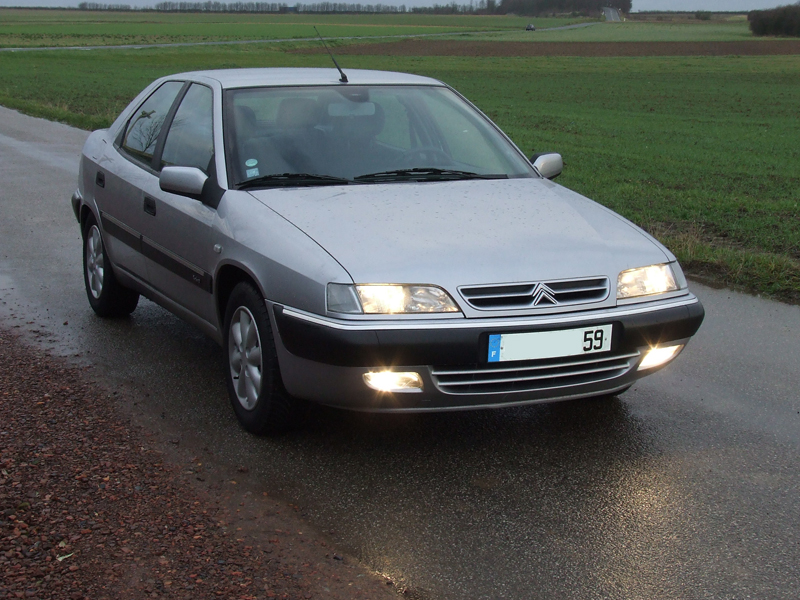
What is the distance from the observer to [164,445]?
414 cm

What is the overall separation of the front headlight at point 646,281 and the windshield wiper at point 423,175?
117cm

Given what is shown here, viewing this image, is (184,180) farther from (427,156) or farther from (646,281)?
(646,281)

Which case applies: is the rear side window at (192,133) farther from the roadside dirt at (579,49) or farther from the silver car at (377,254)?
the roadside dirt at (579,49)

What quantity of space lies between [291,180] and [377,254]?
990mm

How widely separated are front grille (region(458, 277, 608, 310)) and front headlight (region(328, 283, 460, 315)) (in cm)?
9

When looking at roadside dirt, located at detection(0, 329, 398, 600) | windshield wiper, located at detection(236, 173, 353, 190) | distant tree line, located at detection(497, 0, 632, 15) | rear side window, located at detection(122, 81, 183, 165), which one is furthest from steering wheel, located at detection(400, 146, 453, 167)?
distant tree line, located at detection(497, 0, 632, 15)

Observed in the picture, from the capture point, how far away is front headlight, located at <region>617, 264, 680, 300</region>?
13.1 ft

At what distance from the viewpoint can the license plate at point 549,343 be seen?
3.71 metres

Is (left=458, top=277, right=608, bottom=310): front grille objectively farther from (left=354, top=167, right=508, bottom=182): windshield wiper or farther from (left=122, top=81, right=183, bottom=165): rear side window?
(left=122, top=81, right=183, bottom=165): rear side window

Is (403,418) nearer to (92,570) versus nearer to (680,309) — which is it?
(680,309)

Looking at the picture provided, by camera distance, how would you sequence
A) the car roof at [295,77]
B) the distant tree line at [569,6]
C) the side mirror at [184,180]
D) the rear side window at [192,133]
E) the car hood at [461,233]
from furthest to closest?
the distant tree line at [569,6] → the car roof at [295,77] → the rear side window at [192,133] → the side mirror at [184,180] → the car hood at [461,233]

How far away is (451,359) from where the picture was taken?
3682mm

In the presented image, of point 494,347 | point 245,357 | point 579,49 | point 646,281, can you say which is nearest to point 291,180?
point 245,357

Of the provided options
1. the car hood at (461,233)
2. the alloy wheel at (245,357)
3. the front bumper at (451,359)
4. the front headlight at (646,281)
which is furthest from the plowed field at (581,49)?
the front bumper at (451,359)
